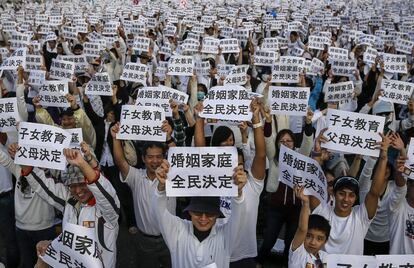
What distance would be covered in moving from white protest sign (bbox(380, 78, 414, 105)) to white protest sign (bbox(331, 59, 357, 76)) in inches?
67.2

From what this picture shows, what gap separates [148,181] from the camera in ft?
13.2

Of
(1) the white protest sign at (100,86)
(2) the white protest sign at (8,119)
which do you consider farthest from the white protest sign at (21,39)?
(2) the white protest sign at (8,119)

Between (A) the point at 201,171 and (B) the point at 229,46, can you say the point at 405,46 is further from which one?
(A) the point at 201,171

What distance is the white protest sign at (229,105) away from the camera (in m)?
4.04

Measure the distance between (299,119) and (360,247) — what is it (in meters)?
2.98

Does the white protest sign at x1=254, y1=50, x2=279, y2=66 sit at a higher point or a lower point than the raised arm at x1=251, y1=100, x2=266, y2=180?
higher

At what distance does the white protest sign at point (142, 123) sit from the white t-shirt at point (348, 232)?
178 centimetres

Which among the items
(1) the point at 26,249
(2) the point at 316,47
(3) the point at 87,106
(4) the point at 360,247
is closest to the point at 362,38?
(2) the point at 316,47

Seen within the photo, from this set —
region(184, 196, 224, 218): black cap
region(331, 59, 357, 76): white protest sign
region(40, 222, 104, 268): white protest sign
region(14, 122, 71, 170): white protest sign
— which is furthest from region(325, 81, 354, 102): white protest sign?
region(40, 222, 104, 268): white protest sign

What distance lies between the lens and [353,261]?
256 cm

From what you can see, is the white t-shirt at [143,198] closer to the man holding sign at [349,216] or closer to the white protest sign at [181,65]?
the man holding sign at [349,216]

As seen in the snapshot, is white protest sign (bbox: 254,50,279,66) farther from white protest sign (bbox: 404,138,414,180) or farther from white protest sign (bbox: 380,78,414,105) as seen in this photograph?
white protest sign (bbox: 404,138,414,180)

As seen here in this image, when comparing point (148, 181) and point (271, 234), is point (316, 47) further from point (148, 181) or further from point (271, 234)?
point (148, 181)

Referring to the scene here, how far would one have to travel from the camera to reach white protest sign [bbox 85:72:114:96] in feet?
20.4
